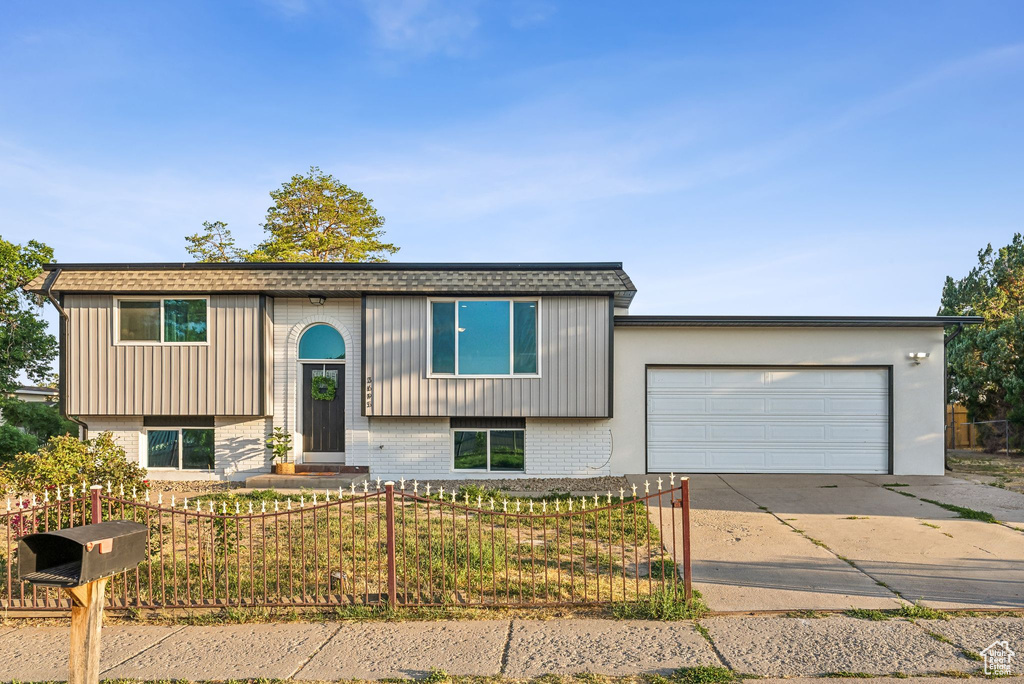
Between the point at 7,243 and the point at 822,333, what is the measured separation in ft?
67.5

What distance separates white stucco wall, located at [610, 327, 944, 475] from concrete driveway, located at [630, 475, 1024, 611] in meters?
1.54

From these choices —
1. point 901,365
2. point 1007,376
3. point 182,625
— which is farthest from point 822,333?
point 182,625

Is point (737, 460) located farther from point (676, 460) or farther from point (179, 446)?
point (179, 446)

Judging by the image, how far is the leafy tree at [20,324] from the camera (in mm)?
18031

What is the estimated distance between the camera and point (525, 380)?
545 inches

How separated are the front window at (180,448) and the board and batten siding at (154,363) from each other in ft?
2.34

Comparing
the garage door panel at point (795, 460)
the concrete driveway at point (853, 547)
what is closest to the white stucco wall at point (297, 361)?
the concrete driveway at point (853, 547)

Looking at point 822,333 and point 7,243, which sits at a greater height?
point 7,243

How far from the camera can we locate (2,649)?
549 centimetres

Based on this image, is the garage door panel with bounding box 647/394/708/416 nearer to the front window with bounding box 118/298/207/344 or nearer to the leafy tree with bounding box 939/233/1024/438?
the front window with bounding box 118/298/207/344

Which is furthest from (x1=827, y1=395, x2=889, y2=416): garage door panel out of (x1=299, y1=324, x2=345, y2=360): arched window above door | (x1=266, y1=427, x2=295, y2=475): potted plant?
(x1=266, y1=427, x2=295, y2=475): potted plant

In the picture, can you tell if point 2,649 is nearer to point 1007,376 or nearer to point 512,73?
point 512,73

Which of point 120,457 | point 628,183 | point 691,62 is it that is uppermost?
point 691,62

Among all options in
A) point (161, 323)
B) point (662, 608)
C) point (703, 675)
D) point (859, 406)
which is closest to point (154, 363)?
point (161, 323)
